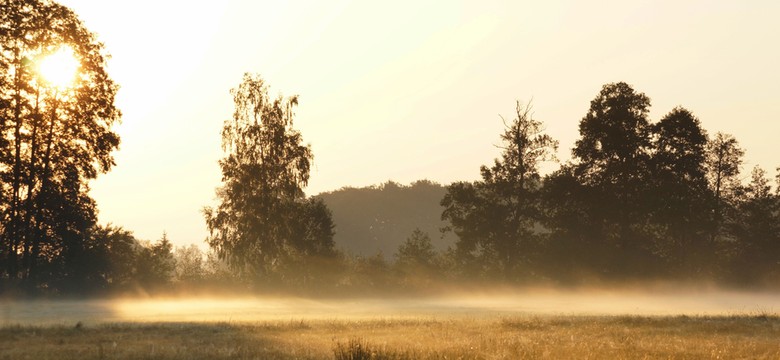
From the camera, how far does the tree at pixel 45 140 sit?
4759 cm

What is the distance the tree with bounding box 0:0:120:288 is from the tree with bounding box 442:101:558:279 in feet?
94.8

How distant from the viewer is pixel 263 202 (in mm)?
69938

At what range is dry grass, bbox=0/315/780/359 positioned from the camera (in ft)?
62.1

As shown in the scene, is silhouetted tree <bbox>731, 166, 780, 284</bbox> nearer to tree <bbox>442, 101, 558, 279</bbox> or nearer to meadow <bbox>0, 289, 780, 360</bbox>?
tree <bbox>442, 101, 558, 279</bbox>

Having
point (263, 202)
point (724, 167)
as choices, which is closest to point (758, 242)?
point (724, 167)

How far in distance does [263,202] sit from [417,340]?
4816 centimetres

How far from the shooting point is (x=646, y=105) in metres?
67.8

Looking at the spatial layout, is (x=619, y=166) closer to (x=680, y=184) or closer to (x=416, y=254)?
(x=680, y=184)

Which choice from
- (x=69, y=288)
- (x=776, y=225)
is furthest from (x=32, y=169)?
(x=776, y=225)

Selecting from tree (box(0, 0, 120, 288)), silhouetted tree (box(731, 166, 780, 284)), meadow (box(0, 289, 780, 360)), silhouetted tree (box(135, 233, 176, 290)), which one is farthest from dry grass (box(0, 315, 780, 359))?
silhouetted tree (box(731, 166, 780, 284))

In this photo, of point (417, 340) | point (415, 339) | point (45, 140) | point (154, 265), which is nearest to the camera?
point (417, 340)

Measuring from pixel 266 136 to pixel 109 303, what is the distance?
921 inches

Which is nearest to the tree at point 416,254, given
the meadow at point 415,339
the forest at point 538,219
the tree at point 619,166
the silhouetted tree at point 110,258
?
the forest at point 538,219

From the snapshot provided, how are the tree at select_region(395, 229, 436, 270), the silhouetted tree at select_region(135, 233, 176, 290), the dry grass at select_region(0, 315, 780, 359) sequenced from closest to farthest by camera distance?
the dry grass at select_region(0, 315, 780, 359) < the silhouetted tree at select_region(135, 233, 176, 290) < the tree at select_region(395, 229, 436, 270)
